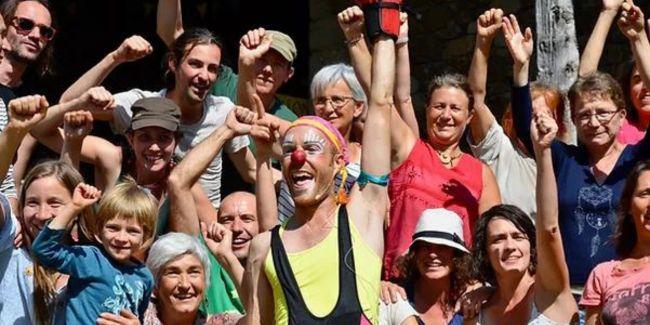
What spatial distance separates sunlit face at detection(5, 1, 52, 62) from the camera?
24.4ft

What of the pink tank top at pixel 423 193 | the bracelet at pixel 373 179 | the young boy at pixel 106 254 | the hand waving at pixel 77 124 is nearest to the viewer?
the bracelet at pixel 373 179

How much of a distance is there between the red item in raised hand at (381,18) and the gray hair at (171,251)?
1280mm

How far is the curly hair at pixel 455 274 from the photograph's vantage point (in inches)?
270

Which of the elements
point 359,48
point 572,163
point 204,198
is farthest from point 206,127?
point 572,163

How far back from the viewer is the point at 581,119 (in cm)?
707

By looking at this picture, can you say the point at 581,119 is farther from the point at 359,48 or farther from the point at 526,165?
the point at 359,48

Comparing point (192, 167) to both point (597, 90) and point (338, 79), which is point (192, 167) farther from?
point (597, 90)

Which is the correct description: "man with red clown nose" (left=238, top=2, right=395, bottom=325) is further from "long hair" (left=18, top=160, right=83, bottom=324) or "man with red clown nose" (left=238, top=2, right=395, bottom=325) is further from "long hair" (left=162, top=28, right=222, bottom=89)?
"long hair" (left=162, top=28, right=222, bottom=89)

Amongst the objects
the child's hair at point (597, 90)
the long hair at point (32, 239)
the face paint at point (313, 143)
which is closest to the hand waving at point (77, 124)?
the long hair at point (32, 239)

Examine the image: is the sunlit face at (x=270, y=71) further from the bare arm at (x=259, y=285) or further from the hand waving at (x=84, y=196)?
the bare arm at (x=259, y=285)

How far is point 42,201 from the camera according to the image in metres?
6.68

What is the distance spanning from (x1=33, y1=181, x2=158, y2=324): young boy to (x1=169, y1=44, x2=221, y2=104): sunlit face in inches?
37.5

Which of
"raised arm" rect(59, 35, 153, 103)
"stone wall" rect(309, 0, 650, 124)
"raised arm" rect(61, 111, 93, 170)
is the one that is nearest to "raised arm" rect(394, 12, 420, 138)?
"raised arm" rect(59, 35, 153, 103)

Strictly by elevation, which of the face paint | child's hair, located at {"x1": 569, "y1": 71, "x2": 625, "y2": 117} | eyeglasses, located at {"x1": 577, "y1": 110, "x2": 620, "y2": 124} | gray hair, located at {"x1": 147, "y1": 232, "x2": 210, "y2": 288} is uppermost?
child's hair, located at {"x1": 569, "y1": 71, "x2": 625, "y2": 117}
